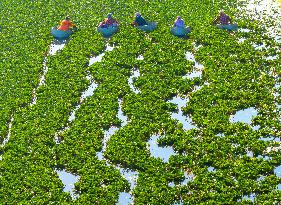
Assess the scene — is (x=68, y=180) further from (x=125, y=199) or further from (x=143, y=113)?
(x=143, y=113)

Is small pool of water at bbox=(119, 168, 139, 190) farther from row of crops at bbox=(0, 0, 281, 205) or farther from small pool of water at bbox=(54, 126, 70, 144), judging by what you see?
small pool of water at bbox=(54, 126, 70, 144)

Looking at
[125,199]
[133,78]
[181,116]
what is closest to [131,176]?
[125,199]

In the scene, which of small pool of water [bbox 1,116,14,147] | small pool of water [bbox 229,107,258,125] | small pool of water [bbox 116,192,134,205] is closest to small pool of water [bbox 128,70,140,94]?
small pool of water [bbox 229,107,258,125]

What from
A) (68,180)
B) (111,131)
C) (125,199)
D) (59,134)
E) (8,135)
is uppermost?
(111,131)

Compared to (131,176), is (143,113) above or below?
above

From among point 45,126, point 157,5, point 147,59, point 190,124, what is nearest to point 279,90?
point 190,124

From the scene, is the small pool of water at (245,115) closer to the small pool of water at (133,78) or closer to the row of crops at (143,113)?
the row of crops at (143,113)
